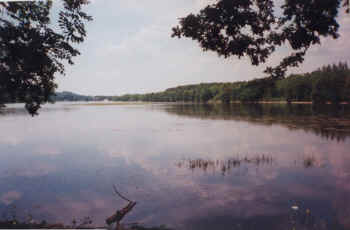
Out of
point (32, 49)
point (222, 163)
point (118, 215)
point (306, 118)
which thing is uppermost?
point (32, 49)

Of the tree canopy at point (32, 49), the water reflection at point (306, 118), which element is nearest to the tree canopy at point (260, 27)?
the tree canopy at point (32, 49)

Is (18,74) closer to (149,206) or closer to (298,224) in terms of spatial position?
(149,206)

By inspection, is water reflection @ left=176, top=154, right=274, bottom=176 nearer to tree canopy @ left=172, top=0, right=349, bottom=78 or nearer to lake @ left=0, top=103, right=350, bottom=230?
lake @ left=0, top=103, right=350, bottom=230

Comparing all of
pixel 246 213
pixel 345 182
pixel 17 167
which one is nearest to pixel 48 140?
pixel 17 167

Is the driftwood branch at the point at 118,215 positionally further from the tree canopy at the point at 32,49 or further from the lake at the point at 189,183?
the tree canopy at the point at 32,49

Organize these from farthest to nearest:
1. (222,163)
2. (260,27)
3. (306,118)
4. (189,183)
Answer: (306,118) < (222,163) < (189,183) < (260,27)

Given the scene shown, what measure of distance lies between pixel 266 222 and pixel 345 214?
2.59 meters

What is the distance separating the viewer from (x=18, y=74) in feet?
19.7

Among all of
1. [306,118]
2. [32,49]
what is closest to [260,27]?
[32,49]

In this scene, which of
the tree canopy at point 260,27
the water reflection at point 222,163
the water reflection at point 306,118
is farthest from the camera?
the water reflection at point 306,118

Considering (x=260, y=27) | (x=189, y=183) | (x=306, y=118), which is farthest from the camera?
(x=306, y=118)

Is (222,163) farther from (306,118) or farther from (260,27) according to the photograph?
(306,118)

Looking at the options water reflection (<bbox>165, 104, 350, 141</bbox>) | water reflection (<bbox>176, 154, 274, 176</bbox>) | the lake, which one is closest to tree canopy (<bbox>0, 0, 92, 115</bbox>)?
the lake

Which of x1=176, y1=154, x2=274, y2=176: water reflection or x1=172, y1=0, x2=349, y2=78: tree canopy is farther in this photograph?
x1=176, y1=154, x2=274, y2=176: water reflection
